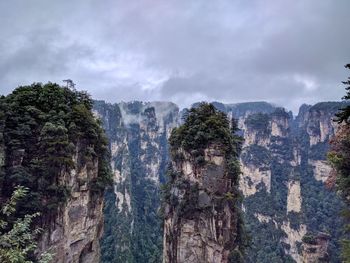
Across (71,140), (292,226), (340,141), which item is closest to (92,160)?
(71,140)

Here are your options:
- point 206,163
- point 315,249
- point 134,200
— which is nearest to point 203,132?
point 206,163

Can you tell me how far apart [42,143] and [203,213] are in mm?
13217

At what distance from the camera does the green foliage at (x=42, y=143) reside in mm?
22672

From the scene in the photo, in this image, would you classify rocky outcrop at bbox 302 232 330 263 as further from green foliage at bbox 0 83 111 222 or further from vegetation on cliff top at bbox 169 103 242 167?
green foliage at bbox 0 83 111 222

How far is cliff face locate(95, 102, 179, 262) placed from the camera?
2808 inches

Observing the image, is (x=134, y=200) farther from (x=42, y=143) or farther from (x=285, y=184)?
(x=42, y=143)

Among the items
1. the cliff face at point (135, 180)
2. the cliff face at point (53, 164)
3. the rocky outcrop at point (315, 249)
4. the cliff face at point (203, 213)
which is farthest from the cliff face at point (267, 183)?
the cliff face at point (53, 164)

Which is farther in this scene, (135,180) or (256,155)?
(135,180)

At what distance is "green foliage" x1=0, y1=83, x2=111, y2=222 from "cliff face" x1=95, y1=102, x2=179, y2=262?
1596 inches

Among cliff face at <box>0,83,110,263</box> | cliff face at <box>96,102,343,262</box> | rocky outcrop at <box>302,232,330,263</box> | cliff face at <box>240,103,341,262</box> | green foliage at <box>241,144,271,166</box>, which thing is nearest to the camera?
cliff face at <box>0,83,110,263</box>

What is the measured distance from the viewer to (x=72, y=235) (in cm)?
2536

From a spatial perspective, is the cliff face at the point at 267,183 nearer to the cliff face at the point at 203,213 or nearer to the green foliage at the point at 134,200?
the green foliage at the point at 134,200

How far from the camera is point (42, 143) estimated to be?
23.6 metres

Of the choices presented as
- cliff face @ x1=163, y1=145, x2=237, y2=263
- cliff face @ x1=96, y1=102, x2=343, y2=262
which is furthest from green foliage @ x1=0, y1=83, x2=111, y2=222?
cliff face @ x1=96, y1=102, x2=343, y2=262
